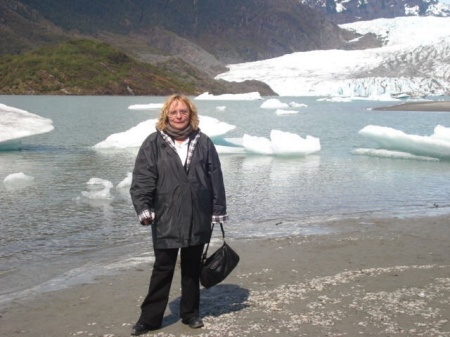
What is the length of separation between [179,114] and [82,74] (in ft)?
366

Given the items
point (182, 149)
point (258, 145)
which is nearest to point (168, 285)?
point (182, 149)

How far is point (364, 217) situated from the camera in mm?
9156

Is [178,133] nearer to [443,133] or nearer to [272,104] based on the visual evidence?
[443,133]

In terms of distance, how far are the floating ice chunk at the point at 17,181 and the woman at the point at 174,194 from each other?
27.3 feet

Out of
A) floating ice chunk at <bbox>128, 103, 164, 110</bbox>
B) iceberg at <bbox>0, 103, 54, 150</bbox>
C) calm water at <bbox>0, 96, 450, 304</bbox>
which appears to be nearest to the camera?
calm water at <bbox>0, 96, 450, 304</bbox>

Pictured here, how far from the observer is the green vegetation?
105 m

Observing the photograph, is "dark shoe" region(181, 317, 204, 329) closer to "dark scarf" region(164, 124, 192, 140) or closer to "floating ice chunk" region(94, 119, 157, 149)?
"dark scarf" region(164, 124, 192, 140)

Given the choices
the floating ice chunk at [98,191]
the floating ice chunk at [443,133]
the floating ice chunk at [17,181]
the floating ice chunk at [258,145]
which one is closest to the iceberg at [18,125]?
the floating ice chunk at [17,181]

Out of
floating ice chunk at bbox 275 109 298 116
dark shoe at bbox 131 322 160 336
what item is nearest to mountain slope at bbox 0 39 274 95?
floating ice chunk at bbox 275 109 298 116

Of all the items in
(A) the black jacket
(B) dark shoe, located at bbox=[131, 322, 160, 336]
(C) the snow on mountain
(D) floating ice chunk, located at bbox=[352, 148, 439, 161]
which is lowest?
(D) floating ice chunk, located at bbox=[352, 148, 439, 161]

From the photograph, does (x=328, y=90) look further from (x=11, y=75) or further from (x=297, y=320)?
(x=297, y=320)

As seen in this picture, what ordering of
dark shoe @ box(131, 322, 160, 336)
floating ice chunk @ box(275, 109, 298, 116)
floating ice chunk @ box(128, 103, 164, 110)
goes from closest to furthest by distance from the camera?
1. dark shoe @ box(131, 322, 160, 336)
2. floating ice chunk @ box(275, 109, 298, 116)
3. floating ice chunk @ box(128, 103, 164, 110)

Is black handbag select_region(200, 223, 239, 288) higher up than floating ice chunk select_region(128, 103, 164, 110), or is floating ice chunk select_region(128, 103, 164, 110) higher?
floating ice chunk select_region(128, 103, 164, 110)

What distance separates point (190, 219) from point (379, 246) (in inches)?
134
